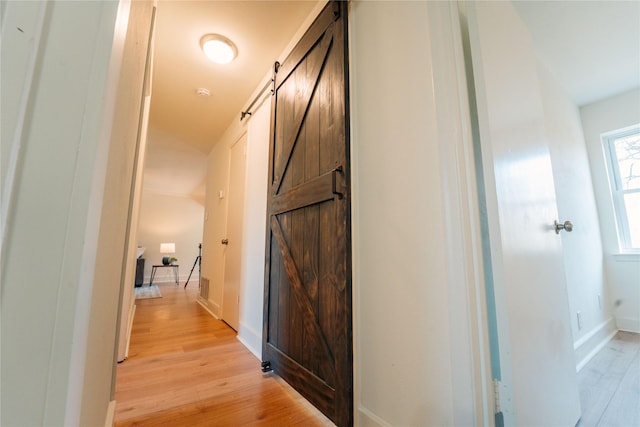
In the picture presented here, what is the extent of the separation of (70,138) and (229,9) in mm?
1870

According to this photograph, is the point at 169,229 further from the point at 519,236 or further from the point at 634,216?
the point at 634,216

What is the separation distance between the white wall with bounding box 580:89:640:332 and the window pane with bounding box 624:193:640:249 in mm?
126

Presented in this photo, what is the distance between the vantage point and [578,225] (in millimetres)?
2191

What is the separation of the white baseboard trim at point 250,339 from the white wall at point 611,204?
3461mm

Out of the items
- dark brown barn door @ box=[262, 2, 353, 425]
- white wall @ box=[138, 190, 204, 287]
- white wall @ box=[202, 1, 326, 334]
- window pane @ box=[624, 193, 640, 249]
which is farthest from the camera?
white wall @ box=[138, 190, 204, 287]

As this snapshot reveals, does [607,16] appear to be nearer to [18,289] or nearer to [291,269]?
[291,269]

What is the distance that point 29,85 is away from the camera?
0.35m

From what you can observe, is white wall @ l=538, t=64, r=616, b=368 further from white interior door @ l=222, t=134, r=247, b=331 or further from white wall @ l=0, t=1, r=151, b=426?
white interior door @ l=222, t=134, r=247, b=331

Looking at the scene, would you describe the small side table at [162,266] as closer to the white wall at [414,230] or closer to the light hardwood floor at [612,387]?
the white wall at [414,230]

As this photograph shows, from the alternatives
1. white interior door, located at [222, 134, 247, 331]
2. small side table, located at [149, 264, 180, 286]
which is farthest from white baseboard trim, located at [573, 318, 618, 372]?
small side table, located at [149, 264, 180, 286]

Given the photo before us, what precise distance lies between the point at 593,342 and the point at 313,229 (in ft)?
8.41

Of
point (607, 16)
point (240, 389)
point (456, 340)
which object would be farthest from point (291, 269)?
point (607, 16)

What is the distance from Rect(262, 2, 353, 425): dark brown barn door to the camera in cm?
118

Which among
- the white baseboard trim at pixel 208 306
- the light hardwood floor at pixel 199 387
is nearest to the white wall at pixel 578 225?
the light hardwood floor at pixel 199 387
